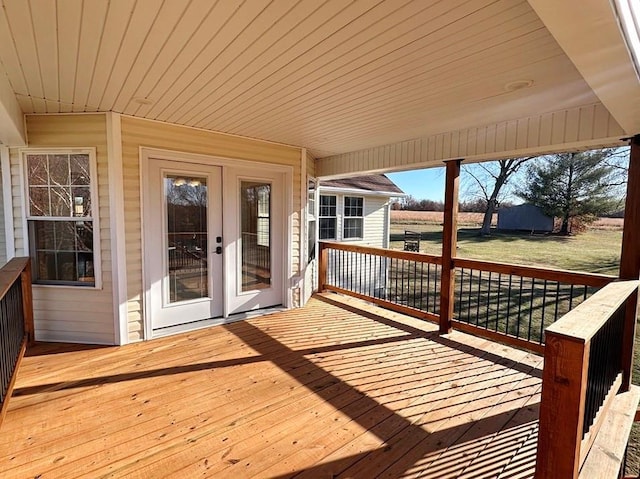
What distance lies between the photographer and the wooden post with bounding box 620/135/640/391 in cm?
257

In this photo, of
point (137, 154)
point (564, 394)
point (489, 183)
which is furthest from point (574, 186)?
point (137, 154)

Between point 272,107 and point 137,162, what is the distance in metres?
1.68

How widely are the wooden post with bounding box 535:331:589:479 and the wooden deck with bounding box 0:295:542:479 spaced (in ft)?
2.08

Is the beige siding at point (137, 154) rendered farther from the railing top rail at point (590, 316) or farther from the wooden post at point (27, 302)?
the railing top rail at point (590, 316)

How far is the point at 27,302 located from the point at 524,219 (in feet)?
57.2

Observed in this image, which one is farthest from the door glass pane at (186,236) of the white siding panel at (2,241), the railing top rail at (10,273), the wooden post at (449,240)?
the wooden post at (449,240)

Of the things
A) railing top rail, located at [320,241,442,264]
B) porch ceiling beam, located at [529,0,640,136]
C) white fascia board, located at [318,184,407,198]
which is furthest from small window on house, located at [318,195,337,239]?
porch ceiling beam, located at [529,0,640,136]

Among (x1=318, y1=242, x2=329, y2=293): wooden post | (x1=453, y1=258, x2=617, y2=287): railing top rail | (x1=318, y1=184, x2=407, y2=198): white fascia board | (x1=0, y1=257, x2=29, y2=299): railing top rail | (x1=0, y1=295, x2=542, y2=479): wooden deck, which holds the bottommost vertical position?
(x1=0, y1=295, x2=542, y2=479): wooden deck

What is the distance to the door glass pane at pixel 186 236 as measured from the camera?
390 centimetres

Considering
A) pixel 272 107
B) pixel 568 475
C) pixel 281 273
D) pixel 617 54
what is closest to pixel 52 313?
pixel 281 273

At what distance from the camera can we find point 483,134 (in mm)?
3504

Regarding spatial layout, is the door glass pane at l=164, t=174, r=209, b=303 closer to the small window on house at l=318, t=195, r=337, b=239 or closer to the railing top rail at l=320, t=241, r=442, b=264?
the railing top rail at l=320, t=241, r=442, b=264

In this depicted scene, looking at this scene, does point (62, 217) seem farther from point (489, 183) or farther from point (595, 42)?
point (489, 183)

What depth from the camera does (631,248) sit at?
260cm
